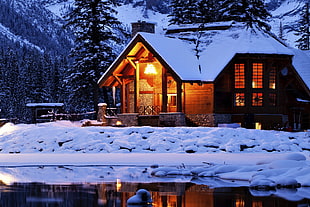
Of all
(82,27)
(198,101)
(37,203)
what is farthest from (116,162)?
(82,27)

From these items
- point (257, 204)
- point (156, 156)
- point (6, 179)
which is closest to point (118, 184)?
point (6, 179)

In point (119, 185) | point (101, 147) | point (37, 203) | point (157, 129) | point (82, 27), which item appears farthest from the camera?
point (82, 27)

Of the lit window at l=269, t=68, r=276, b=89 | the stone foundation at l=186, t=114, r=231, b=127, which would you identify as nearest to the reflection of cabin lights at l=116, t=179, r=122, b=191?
the stone foundation at l=186, t=114, r=231, b=127

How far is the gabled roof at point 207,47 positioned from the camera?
36.6m

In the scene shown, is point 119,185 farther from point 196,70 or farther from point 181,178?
point 196,70

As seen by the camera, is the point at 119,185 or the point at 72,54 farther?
the point at 72,54

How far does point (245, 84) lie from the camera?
3809cm

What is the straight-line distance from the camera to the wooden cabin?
3666cm

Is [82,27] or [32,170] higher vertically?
[82,27]

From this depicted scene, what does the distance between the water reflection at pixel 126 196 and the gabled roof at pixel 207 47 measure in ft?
66.6

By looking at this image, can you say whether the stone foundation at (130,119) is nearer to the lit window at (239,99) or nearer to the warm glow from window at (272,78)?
the lit window at (239,99)

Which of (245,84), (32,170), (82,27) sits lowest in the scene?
(32,170)

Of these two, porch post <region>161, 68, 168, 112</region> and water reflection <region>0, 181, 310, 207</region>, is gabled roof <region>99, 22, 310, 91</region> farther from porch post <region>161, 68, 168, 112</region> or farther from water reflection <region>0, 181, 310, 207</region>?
water reflection <region>0, 181, 310, 207</region>

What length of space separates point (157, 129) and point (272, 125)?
11.8 m
